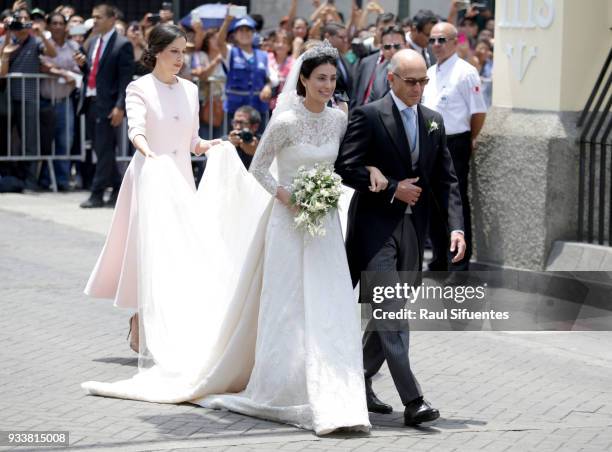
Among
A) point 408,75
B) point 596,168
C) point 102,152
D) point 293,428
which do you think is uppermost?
point 408,75

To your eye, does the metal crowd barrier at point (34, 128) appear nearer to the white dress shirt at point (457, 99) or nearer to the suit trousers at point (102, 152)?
the suit trousers at point (102, 152)

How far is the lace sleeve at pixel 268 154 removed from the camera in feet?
24.3

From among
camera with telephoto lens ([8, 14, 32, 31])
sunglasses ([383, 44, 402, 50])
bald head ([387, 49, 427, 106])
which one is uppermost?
camera with telephoto lens ([8, 14, 32, 31])

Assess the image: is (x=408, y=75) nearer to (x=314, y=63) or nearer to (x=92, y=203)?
(x=314, y=63)

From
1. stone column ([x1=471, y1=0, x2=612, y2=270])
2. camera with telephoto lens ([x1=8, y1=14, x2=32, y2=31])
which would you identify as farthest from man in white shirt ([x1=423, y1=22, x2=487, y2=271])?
camera with telephoto lens ([x1=8, y1=14, x2=32, y2=31])

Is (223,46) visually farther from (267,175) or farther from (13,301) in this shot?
(267,175)

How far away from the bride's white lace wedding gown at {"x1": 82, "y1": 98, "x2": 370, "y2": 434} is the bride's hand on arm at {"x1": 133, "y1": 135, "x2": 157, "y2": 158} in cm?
5

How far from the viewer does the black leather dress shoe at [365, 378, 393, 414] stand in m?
7.56

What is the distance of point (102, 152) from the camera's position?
16.0m

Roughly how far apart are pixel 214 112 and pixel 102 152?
1.99 metres

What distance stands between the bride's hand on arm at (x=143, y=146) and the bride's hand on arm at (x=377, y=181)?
6.35ft

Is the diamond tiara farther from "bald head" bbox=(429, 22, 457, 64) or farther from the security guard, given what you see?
the security guard

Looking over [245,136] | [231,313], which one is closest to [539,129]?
[245,136]

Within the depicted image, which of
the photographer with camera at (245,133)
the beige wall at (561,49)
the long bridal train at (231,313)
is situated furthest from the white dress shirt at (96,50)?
the long bridal train at (231,313)
